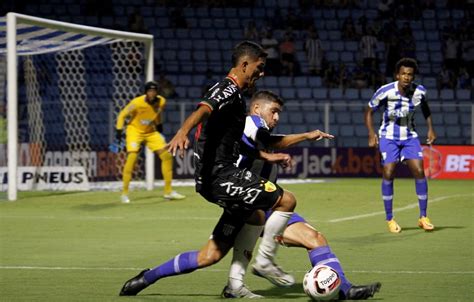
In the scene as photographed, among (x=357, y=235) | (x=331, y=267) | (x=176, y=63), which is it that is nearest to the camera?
(x=331, y=267)

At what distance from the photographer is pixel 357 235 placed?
1299 centimetres

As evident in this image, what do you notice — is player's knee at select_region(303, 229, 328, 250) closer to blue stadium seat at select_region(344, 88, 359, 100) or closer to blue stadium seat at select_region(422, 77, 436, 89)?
blue stadium seat at select_region(344, 88, 359, 100)

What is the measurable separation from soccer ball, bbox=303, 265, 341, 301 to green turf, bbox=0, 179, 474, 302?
1.46 ft

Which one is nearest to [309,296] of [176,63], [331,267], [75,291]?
[331,267]

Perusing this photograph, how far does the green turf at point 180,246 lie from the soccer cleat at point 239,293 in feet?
0.39

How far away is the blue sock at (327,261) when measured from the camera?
766 centimetres

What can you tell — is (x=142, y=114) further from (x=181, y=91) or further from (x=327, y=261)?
(x=327, y=261)

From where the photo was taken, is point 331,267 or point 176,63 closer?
point 331,267

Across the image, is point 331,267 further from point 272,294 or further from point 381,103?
point 381,103

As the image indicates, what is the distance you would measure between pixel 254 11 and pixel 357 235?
2048 centimetres

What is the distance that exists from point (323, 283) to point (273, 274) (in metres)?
0.70

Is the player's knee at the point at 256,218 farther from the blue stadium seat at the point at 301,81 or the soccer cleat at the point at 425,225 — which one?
the blue stadium seat at the point at 301,81

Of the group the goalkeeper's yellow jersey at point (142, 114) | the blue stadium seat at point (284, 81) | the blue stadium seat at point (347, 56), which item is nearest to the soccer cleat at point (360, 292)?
the goalkeeper's yellow jersey at point (142, 114)

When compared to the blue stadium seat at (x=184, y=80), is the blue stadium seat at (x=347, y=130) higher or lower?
lower
